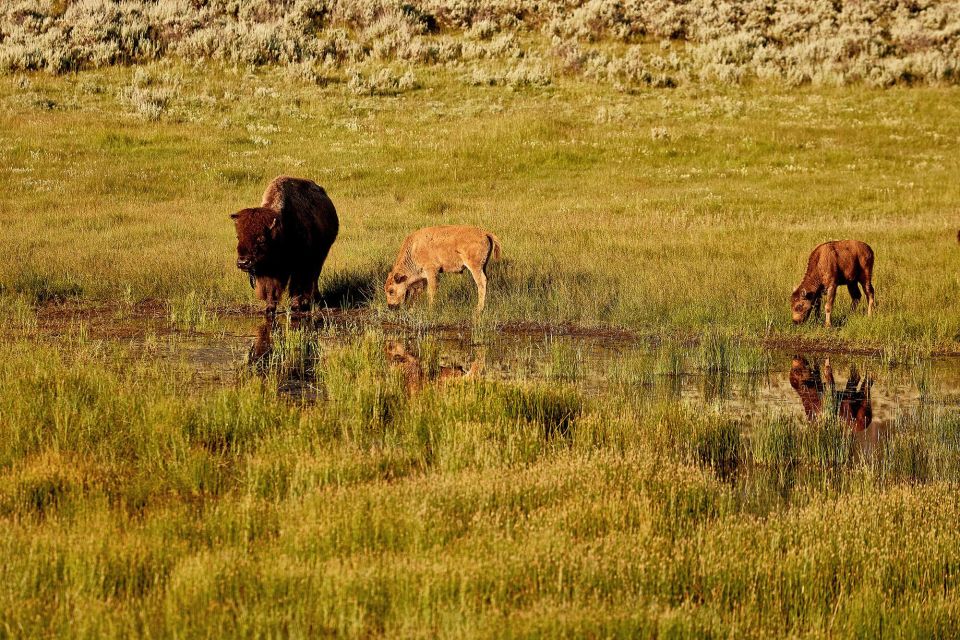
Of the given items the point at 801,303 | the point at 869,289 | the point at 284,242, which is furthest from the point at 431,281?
the point at 869,289

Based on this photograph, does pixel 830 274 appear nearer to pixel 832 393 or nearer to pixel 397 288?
pixel 832 393

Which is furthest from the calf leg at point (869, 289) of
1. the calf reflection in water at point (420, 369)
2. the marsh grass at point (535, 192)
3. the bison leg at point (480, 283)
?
the calf reflection in water at point (420, 369)

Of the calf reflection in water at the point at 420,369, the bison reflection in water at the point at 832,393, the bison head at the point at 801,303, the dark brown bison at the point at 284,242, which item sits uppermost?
the dark brown bison at the point at 284,242

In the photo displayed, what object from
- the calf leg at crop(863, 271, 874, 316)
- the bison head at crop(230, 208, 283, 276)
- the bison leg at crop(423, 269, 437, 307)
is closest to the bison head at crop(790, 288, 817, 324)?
the calf leg at crop(863, 271, 874, 316)

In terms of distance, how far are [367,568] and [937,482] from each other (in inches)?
161

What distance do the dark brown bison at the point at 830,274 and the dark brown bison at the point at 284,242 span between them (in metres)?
6.30

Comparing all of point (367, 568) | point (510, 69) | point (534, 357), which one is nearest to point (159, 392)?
point (367, 568)

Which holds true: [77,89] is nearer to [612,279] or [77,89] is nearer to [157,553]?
[612,279]

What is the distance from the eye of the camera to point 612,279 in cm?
1664

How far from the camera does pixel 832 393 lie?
35.3 feet

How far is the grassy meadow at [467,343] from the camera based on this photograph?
5457mm

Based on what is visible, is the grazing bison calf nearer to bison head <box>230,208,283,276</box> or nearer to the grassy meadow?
the grassy meadow

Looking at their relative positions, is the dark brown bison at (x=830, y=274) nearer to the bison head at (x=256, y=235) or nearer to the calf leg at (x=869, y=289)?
the calf leg at (x=869, y=289)

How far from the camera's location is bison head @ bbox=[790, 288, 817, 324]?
14.3 meters
